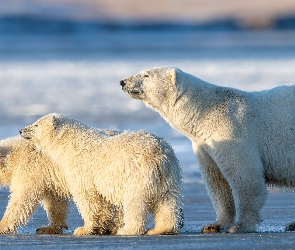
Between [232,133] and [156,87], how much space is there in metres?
0.91

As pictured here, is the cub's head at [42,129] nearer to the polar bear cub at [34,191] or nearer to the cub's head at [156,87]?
the polar bear cub at [34,191]

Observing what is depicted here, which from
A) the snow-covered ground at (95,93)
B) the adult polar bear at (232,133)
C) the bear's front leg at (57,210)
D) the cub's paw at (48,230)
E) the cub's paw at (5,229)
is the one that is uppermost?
the snow-covered ground at (95,93)

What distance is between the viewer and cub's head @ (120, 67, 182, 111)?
30.1 feet

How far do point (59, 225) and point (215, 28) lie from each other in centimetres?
10425

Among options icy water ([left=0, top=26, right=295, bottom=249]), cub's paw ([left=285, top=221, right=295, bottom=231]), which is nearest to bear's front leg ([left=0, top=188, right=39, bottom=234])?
icy water ([left=0, top=26, right=295, bottom=249])

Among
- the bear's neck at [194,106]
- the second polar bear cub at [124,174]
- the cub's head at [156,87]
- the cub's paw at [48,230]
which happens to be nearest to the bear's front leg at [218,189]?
the bear's neck at [194,106]

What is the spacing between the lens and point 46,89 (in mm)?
28562

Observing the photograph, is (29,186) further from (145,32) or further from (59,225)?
(145,32)

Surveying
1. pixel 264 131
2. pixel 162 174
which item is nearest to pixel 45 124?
pixel 162 174

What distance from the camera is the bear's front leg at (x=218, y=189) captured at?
9172mm

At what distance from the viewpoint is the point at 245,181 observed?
342 inches

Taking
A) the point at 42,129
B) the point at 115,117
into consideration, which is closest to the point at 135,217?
the point at 42,129

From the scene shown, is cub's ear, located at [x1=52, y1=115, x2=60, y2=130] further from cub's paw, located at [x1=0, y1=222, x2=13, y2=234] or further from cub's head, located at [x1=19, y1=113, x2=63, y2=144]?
cub's paw, located at [x1=0, y1=222, x2=13, y2=234]

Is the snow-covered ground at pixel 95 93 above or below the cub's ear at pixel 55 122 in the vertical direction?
above
